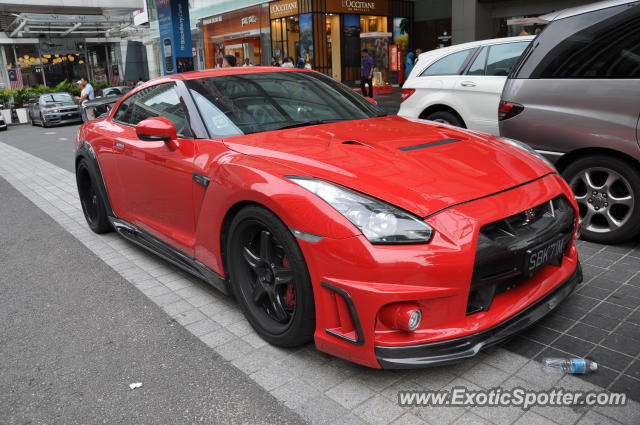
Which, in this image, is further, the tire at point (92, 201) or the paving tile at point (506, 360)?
the tire at point (92, 201)

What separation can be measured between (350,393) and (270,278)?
2.50ft

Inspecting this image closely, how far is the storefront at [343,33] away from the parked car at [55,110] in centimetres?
877

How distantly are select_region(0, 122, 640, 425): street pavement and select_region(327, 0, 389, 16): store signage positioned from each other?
2106cm

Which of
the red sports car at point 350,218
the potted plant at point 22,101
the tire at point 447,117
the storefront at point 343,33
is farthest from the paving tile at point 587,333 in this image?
the potted plant at point 22,101

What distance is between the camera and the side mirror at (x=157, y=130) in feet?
11.4

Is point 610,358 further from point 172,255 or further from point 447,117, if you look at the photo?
point 447,117

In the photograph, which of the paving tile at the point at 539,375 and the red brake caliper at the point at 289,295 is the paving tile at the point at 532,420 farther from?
the red brake caliper at the point at 289,295

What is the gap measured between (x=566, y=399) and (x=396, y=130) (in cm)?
191

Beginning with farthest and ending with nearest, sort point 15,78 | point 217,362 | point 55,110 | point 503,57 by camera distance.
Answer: point 15,78 < point 55,110 < point 503,57 < point 217,362

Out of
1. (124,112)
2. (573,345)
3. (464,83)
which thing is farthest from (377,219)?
(464,83)

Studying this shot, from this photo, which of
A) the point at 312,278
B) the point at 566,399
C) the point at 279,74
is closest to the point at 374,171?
the point at 312,278

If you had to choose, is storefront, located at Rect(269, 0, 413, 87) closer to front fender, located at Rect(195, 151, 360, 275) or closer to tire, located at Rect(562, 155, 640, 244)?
tire, located at Rect(562, 155, 640, 244)

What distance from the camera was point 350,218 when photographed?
2.44 m

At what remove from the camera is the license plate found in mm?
2562
